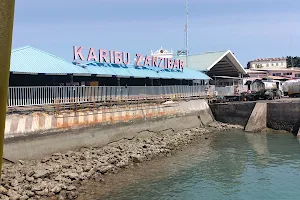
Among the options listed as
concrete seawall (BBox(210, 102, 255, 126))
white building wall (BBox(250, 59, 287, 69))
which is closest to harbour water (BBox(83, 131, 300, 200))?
concrete seawall (BBox(210, 102, 255, 126))

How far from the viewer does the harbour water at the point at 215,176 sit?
13.7 meters

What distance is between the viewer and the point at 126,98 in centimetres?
2639

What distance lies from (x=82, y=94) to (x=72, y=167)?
7.89 meters

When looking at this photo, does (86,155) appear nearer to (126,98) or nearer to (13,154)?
(13,154)

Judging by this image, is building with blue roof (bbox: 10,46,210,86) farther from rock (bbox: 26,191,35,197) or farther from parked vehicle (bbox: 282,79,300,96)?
parked vehicle (bbox: 282,79,300,96)

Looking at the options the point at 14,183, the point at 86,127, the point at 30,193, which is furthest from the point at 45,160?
→ the point at 86,127

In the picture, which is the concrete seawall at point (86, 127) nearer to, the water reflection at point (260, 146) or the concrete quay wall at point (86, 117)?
the concrete quay wall at point (86, 117)

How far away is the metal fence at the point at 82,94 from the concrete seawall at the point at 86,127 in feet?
5.70

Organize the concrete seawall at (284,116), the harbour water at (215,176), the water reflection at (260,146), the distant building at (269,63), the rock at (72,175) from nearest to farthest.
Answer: the harbour water at (215,176)
the rock at (72,175)
the water reflection at (260,146)
the concrete seawall at (284,116)
the distant building at (269,63)

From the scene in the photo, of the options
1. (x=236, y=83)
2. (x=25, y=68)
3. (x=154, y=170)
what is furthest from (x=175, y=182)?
(x=236, y=83)

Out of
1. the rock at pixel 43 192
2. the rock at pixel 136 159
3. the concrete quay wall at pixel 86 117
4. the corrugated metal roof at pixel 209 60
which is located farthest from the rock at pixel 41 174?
the corrugated metal roof at pixel 209 60

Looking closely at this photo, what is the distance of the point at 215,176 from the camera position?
16.2 meters

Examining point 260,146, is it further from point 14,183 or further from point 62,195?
point 14,183

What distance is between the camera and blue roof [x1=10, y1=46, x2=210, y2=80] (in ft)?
65.4
